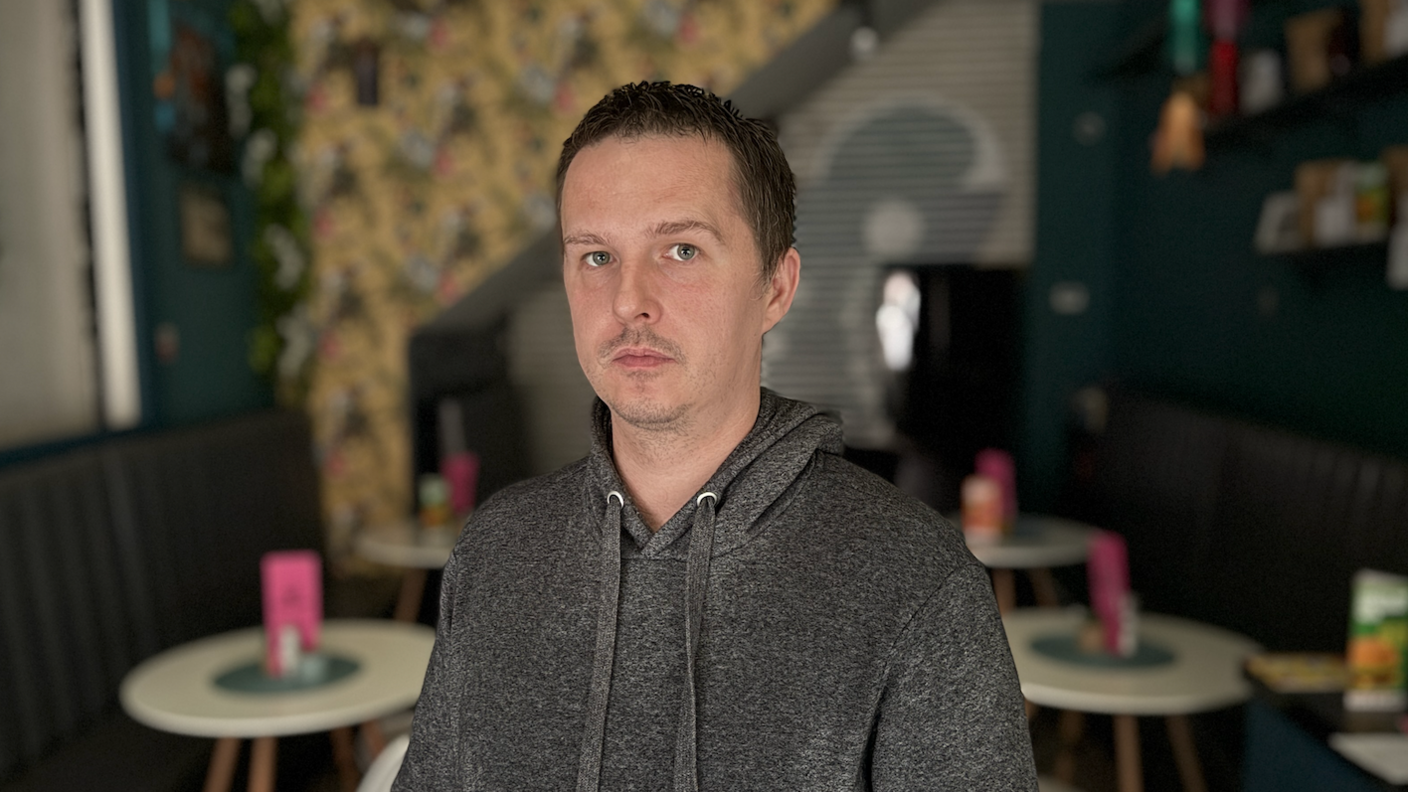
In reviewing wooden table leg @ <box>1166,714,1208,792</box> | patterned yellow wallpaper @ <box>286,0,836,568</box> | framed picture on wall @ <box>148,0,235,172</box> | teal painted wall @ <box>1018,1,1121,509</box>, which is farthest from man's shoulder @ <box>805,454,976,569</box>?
teal painted wall @ <box>1018,1,1121,509</box>

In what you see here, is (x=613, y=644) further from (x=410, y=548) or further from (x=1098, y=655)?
(x=410, y=548)

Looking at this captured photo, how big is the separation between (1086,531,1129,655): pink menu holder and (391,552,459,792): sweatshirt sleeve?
1782 mm

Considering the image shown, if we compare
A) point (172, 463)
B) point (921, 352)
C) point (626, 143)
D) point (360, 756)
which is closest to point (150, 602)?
point (172, 463)

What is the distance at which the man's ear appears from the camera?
1098mm

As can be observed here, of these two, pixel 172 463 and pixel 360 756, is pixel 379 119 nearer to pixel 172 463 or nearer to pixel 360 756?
pixel 172 463

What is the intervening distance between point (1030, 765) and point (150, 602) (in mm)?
2890

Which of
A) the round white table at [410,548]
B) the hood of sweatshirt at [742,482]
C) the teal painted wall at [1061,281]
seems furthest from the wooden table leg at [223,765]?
the teal painted wall at [1061,281]

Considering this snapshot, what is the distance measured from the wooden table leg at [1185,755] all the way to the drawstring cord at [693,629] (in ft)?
7.21

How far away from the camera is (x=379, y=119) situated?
16.3ft

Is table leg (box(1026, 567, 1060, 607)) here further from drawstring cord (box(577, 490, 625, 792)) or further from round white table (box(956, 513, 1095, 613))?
drawstring cord (box(577, 490, 625, 792))

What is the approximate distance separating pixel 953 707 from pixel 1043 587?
3637 millimetres

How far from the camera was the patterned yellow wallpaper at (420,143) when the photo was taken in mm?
4902

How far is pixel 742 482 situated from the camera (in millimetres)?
1062

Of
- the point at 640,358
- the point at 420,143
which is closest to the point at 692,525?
the point at 640,358
